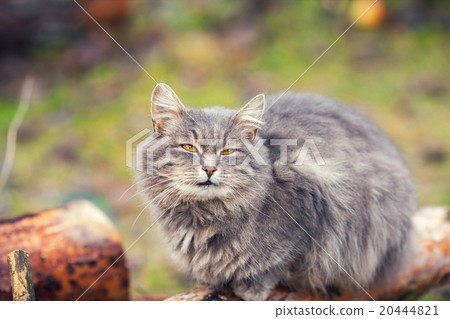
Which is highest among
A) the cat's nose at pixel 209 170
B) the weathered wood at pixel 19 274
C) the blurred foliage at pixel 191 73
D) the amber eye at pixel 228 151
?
the blurred foliage at pixel 191 73

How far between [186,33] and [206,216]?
4404 mm

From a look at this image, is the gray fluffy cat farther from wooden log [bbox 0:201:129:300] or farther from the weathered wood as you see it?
the weathered wood

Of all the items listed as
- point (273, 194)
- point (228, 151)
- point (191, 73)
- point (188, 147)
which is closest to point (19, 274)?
point (188, 147)

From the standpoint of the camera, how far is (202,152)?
7.58ft

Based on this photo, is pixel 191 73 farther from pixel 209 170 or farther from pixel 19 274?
pixel 19 274

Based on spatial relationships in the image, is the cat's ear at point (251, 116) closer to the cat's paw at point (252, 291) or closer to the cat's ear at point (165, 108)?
the cat's ear at point (165, 108)

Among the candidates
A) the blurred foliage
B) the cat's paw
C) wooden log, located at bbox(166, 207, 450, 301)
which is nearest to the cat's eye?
the cat's paw

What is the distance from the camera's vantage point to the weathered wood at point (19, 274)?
223 cm

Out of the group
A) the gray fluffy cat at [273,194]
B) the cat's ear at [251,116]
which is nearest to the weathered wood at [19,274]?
the gray fluffy cat at [273,194]

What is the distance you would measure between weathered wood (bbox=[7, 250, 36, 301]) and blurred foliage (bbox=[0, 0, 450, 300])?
7.16ft

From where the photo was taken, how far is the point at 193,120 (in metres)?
2.38
